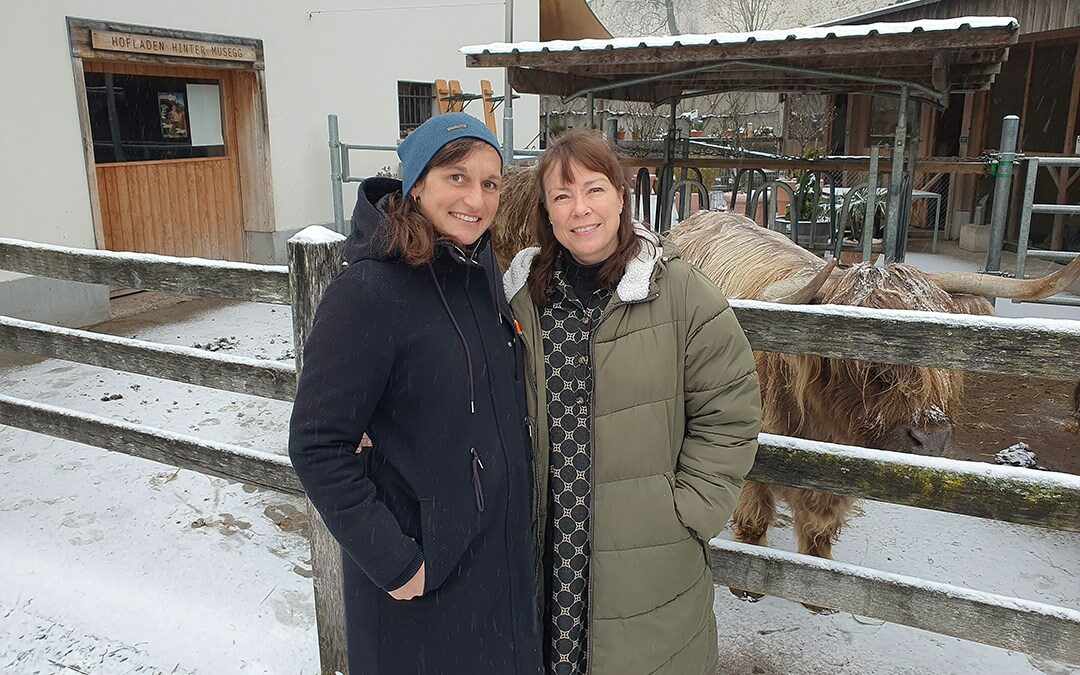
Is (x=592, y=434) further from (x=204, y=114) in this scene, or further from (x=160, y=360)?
(x=204, y=114)

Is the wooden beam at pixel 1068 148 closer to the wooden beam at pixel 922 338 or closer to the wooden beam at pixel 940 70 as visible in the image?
the wooden beam at pixel 940 70

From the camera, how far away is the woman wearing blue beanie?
1.69 meters

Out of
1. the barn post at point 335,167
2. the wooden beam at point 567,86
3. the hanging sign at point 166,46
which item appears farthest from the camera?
the barn post at point 335,167

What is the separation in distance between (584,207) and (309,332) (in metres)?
1.02

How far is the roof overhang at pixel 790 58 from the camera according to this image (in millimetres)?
4234

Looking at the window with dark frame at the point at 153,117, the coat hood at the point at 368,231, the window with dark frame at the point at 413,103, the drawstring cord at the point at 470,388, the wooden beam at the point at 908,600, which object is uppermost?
the window with dark frame at the point at 413,103

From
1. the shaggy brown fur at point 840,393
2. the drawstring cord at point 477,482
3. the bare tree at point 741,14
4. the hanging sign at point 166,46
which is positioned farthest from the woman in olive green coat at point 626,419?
the bare tree at point 741,14

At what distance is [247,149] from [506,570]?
29.0 ft

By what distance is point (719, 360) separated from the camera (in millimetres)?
1871

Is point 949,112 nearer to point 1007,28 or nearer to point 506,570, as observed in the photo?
point 1007,28

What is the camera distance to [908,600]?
231 centimetres

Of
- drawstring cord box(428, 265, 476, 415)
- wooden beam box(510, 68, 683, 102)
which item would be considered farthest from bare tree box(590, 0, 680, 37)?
drawstring cord box(428, 265, 476, 415)

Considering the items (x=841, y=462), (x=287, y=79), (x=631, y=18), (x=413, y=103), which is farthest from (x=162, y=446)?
(x=631, y=18)

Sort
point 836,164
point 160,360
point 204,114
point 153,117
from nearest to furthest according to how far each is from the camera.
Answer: point 160,360 → point 836,164 → point 153,117 → point 204,114
